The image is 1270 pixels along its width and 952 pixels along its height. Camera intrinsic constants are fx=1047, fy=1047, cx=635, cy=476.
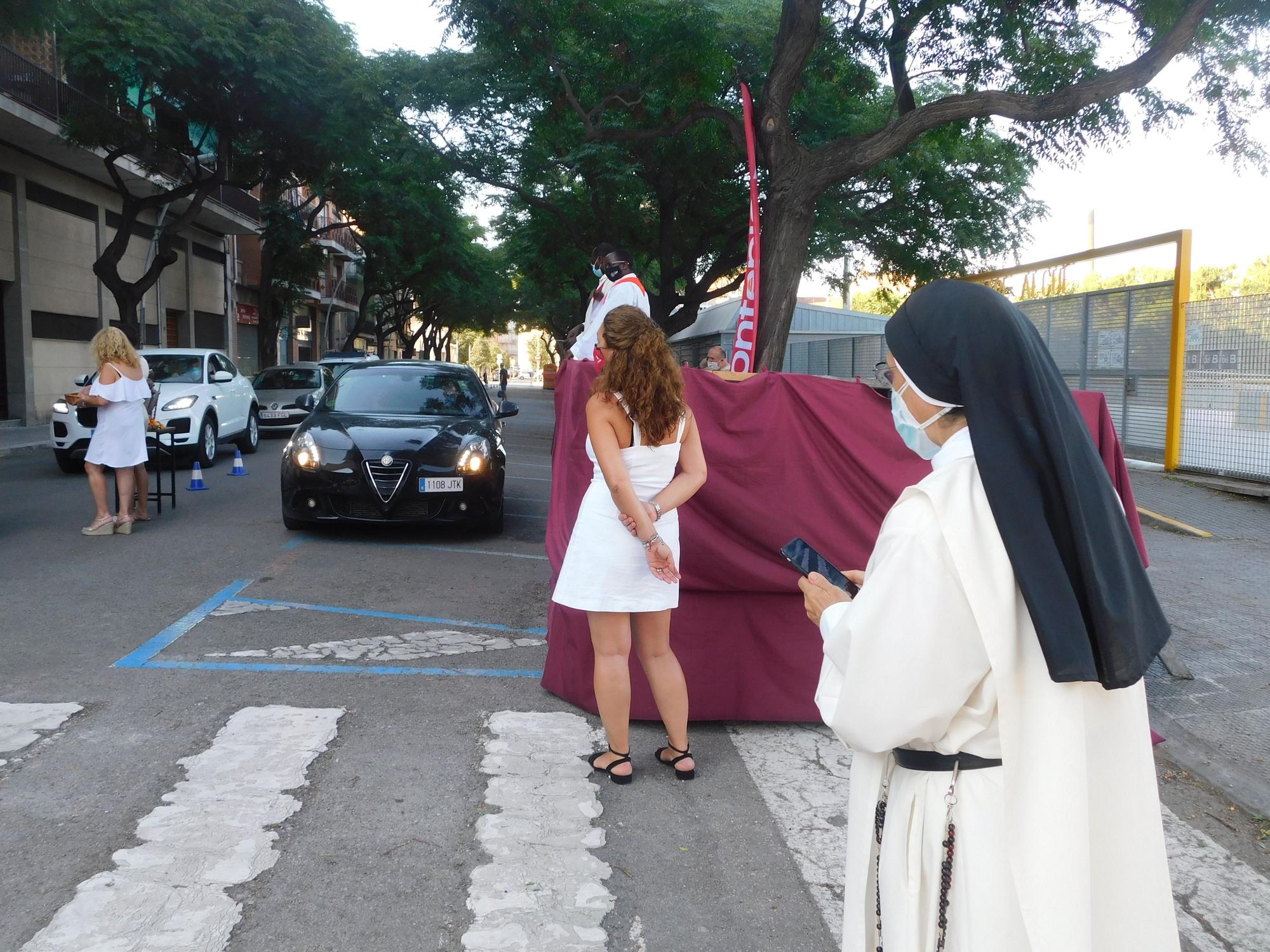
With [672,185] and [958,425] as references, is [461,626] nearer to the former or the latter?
[958,425]

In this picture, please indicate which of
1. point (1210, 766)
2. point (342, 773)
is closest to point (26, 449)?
point (342, 773)

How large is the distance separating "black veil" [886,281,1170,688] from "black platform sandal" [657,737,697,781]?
2588mm

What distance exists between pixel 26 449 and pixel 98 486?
33.6 feet

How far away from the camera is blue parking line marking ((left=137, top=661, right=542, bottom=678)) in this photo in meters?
5.22

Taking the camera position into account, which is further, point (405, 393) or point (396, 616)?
point (405, 393)

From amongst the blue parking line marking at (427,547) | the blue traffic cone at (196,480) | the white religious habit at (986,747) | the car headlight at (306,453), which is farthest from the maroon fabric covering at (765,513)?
the blue traffic cone at (196,480)

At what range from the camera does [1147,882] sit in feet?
5.83

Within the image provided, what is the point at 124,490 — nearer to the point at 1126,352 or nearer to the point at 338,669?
the point at 338,669

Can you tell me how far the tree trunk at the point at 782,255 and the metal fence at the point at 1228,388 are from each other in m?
4.83

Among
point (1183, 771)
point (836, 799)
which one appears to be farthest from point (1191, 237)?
point (836, 799)

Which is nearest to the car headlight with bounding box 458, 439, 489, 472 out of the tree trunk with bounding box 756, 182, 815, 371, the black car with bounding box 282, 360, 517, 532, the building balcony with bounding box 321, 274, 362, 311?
the black car with bounding box 282, 360, 517, 532

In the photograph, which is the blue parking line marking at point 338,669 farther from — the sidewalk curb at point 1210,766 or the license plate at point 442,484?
the license plate at point 442,484

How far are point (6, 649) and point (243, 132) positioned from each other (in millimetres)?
19288

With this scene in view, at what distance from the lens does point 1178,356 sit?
12.0 meters
